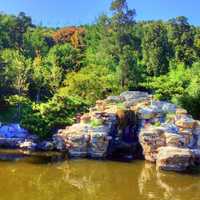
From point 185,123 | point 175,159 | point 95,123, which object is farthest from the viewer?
point 95,123

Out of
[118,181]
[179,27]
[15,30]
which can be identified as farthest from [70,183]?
[15,30]

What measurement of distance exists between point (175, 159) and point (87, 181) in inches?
160

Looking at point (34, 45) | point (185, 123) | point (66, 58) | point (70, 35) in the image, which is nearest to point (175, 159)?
point (185, 123)

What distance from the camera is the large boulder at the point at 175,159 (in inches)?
757

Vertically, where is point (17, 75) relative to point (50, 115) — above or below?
above

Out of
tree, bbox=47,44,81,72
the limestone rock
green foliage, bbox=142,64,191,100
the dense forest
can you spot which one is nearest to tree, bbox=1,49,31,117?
the dense forest

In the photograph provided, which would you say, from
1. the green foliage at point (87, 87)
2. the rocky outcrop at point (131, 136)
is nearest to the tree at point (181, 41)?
the green foliage at point (87, 87)

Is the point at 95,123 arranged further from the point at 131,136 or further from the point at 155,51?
the point at 155,51

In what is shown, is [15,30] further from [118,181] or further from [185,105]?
[118,181]

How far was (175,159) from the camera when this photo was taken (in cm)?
1922

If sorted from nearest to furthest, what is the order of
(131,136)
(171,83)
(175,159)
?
(175,159) → (131,136) → (171,83)

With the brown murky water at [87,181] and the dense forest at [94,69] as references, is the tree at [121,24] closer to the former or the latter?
the dense forest at [94,69]

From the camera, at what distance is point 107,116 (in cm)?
2283

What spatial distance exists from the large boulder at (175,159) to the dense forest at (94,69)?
7.90 m
